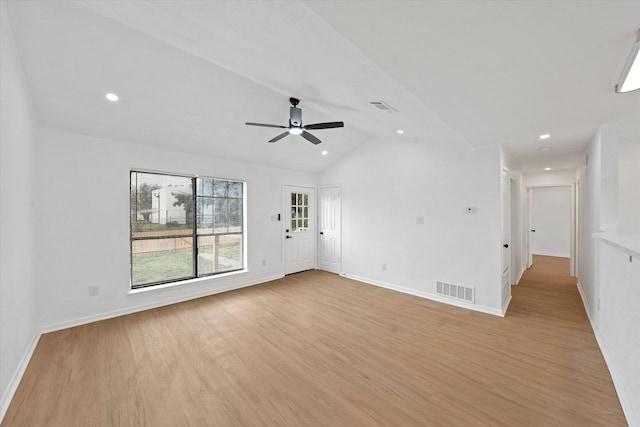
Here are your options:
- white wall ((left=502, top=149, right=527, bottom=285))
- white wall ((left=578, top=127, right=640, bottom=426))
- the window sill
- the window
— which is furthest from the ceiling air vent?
the window sill

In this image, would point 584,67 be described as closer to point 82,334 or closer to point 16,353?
point 16,353

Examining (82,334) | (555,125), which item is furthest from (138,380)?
(555,125)

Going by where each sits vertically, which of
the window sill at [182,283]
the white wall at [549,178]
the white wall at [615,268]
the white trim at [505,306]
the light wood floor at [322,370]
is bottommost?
the light wood floor at [322,370]

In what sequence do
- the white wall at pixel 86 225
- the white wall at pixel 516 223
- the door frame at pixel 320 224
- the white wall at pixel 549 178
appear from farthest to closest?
the door frame at pixel 320 224
the white wall at pixel 549 178
the white wall at pixel 516 223
the white wall at pixel 86 225

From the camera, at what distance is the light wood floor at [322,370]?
A: 1.83 metres

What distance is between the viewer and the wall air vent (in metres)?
3.84

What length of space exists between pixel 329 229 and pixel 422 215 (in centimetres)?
235

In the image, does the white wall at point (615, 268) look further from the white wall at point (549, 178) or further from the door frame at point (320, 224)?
the door frame at point (320, 224)

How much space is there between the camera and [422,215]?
4406mm

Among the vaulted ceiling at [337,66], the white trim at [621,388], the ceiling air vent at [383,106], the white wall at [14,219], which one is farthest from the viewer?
the ceiling air vent at [383,106]

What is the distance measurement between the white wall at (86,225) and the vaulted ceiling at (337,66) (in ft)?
0.98

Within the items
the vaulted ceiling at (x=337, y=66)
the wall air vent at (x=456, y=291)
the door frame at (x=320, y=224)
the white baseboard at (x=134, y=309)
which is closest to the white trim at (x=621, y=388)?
the wall air vent at (x=456, y=291)

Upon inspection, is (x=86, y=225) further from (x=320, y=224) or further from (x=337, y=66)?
(x=320, y=224)

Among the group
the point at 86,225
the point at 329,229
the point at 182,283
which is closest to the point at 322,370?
the point at 182,283
